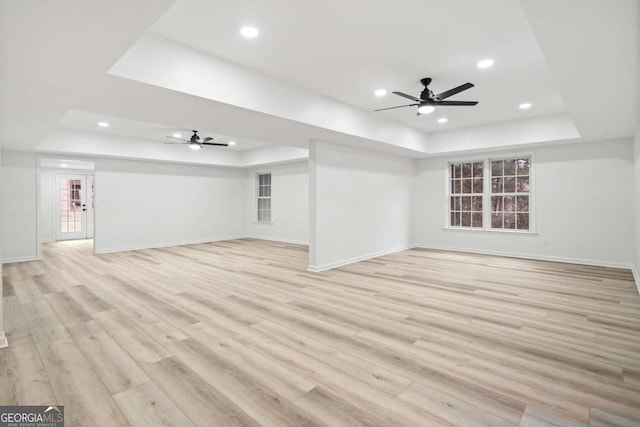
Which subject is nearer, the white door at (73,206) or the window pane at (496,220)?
the window pane at (496,220)

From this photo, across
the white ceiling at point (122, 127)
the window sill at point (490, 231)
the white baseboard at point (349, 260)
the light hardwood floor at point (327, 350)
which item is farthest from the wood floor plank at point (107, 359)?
the window sill at point (490, 231)

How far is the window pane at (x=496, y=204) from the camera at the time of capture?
7042 millimetres

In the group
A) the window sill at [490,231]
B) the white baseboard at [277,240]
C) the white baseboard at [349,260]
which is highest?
the window sill at [490,231]

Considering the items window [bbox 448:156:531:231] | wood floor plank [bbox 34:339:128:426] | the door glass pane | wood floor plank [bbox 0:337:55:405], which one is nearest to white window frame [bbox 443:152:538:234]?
window [bbox 448:156:531:231]

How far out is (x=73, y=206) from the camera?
10.6 metres

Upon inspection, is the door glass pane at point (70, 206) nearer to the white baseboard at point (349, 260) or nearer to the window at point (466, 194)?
the white baseboard at point (349, 260)

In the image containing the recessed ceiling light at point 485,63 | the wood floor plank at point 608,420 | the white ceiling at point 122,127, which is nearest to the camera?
the wood floor plank at point 608,420

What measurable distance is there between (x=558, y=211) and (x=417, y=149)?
3012 mm

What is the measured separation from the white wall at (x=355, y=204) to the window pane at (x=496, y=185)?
186cm

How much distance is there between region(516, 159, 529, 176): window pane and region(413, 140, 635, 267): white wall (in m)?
0.24

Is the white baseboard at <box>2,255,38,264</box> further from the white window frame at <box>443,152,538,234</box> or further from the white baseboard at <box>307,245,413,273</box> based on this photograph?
the white window frame at <box>443,152,538,234</box>

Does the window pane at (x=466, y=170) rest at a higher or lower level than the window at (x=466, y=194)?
higher

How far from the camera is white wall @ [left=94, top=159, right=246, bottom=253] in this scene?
7672mm

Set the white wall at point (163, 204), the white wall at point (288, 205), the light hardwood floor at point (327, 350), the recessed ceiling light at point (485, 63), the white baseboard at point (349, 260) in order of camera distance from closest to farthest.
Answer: the light hardwood floor at point (327, 350) → the recessed ceiling light at point (485, 63) → the white baseboard at point (349, 260) → the white wall at point (163, 204) → the white wall at point (288, 205)
